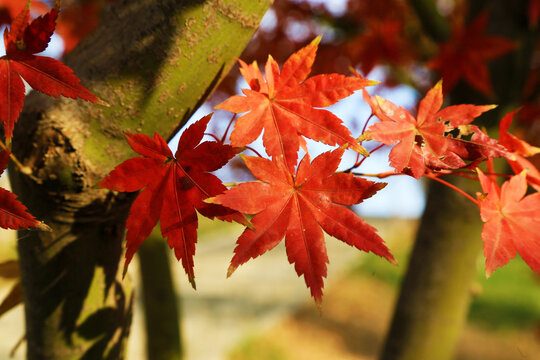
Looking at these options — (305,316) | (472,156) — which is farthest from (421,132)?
(305,316)

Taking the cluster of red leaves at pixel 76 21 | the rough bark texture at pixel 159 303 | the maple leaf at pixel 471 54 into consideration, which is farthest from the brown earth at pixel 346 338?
the maple leaf at pixel 471 54

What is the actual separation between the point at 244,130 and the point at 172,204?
116 millimetres

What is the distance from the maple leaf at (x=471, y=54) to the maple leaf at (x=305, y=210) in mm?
859

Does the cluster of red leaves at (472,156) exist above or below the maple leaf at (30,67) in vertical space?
below

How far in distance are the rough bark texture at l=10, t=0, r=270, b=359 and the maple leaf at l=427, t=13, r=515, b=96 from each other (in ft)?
2.78

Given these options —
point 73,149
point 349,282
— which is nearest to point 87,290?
point 73,149

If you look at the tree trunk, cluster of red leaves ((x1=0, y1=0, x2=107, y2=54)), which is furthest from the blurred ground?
cluster of red leaves ((x1=0, y1=0, x2=107, y2=54))

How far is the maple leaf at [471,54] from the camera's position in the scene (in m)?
1.18

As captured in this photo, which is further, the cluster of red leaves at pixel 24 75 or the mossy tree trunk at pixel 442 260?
the mossy tree trunk at pixel 442 260

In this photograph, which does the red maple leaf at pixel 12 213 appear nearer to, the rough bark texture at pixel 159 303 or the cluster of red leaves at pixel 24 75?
the cluster of red leaves at pixel 24 75

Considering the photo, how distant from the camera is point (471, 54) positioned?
1.24m

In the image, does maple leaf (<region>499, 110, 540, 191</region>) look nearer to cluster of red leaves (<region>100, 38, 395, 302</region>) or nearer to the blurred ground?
cluster of red leaves (<region>100, 38, 395, 302</region>)

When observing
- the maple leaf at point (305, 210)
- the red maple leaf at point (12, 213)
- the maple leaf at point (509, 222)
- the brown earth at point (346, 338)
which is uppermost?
the red maple leaf at point (12, 213)

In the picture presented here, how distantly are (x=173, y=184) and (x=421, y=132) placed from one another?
30 centimetres
